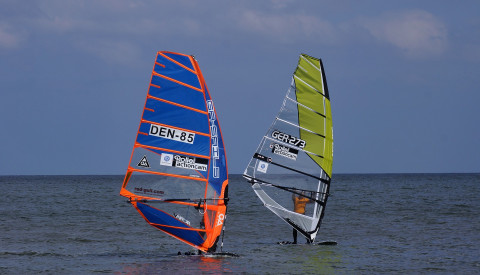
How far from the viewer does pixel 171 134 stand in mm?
19125

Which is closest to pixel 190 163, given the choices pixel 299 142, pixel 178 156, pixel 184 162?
pixel 184 162

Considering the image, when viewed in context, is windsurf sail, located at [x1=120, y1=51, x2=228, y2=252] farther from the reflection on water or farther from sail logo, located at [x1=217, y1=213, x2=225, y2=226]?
the reflection on water

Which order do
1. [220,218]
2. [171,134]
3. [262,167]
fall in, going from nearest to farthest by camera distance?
[171,134], [220,218], [262,167]

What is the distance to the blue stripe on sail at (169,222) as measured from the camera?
1945 cm

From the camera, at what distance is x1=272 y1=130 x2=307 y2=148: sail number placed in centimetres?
2358

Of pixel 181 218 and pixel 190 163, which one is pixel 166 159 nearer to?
pixel 190 163

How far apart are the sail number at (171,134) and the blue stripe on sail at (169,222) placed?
6.19 ft

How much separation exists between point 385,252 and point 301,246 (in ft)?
8.98

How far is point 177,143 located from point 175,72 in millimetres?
1817

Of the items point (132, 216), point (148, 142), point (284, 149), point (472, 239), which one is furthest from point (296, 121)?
point (132, 216)

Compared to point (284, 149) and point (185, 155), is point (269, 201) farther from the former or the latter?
point (185, 155)

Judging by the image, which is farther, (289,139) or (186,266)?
(289,139)

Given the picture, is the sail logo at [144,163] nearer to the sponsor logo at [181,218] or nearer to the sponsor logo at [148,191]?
the sponsor logo at [148,191]

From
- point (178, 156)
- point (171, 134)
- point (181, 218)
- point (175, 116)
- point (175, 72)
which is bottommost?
point (181, 218)
